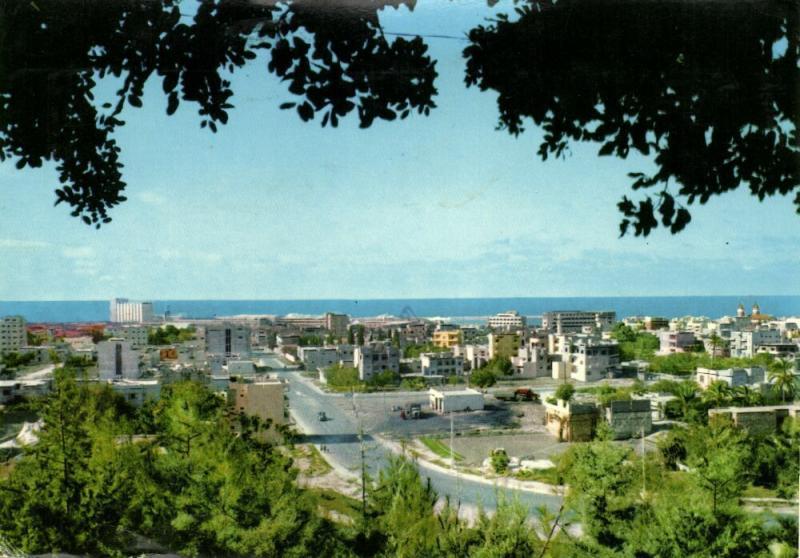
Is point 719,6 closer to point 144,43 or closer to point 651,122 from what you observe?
point 651,122

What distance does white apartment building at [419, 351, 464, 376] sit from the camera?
3.47m

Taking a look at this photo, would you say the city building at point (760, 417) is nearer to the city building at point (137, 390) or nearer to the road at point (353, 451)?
the road at point (353, 451)

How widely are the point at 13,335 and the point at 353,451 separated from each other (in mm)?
1267

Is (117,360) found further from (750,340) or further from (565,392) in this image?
(750,340)

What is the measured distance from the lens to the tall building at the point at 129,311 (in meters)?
2.19

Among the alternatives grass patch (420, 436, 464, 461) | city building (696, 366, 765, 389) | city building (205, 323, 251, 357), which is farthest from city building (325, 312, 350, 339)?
city building (696, 366, 765, 389)

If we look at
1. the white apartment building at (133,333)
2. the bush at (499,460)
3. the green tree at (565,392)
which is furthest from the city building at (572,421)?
the white apartment building at (133,333)

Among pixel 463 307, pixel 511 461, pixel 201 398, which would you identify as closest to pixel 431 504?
pixel 511 461

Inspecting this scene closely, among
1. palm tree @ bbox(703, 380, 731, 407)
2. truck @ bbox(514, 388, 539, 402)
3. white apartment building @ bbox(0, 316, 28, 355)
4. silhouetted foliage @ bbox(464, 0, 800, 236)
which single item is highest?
silhouetted foliage @ bbox(464, 0, 800, 236)

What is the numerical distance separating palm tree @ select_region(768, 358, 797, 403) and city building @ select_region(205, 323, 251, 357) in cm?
227

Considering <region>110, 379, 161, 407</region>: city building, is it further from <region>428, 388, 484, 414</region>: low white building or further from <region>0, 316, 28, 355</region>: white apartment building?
<region>428, 388, 484, 414</region>: low white building

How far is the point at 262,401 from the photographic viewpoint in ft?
7.29

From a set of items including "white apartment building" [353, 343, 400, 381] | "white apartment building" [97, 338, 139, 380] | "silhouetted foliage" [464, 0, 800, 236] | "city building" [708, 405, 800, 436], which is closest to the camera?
"silhouetted foliage" [464, 0, 800, 236]

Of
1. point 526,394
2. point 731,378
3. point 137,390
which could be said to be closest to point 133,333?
point 137,390
